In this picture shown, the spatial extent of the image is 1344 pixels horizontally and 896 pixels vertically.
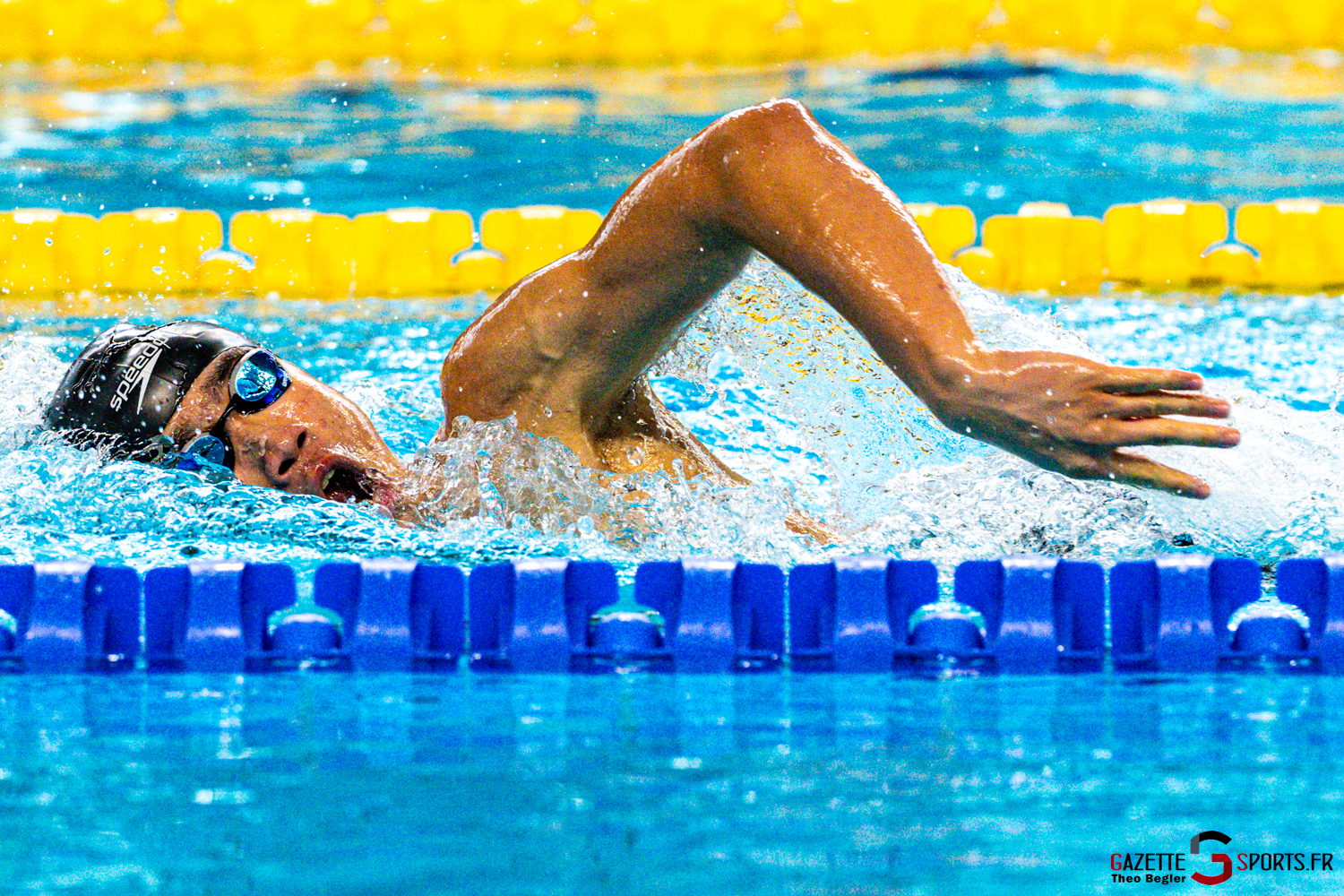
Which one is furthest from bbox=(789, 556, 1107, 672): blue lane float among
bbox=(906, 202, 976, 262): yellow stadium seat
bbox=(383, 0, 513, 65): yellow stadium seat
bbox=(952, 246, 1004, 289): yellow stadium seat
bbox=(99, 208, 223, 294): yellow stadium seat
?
bbox=(383, 0, 513, 65): yellow stadium seat

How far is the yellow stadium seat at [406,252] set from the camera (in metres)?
5.48

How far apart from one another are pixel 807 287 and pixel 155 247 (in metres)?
4.55

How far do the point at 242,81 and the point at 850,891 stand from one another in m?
7.45

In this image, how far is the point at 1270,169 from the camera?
23.0 feet

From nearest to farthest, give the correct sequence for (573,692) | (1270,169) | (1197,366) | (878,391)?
(573,692), (878,391), (1197,366), (1270,169)

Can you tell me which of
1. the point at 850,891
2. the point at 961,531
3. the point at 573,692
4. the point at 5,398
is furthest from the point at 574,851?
A: the point at 5,398

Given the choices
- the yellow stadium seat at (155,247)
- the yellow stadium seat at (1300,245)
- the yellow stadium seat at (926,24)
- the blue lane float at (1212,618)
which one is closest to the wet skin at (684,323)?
the blue lane float at (1212,618)

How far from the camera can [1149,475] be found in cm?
136

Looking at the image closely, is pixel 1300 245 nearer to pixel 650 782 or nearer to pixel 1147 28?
pixel 1147 28

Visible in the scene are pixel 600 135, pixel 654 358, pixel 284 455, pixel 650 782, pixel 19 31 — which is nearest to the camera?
pixel 650 782

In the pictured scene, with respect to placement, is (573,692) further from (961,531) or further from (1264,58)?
(1264,58)

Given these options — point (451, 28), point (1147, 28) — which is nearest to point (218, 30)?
point (451, 28)

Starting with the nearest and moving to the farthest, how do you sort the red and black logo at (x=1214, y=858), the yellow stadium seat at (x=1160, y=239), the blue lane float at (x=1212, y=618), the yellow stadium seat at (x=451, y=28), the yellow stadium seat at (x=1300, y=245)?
the red and black logo at (x=1214, y=858) → the blue lane float at (x=1212, y=618) → the yellow stadium seat at (x=1300, y=245) → the yellow stadium seat at (x=1160, y=239) → the yellow stadium seat at (x=451, y=28)

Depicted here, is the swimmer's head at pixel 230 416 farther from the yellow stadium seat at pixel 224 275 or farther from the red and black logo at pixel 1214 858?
the yellow stadium seat at pixel 224 275
